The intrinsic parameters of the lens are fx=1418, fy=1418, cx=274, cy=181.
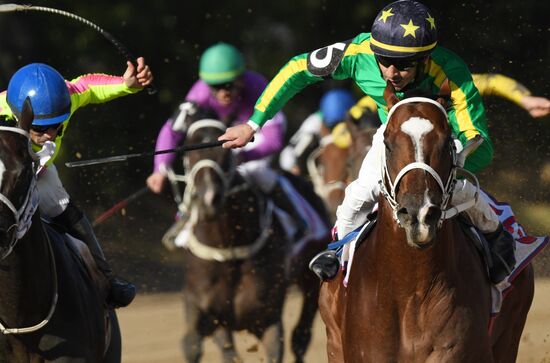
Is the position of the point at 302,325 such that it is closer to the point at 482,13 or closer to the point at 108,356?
the point at 108,356

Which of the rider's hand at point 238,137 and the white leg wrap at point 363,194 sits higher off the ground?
the rider's hand at point 238,137

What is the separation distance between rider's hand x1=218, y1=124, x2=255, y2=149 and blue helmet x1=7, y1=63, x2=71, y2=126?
0.86m

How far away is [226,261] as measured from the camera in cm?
1136

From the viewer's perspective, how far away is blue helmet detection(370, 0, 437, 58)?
7020 millimetres

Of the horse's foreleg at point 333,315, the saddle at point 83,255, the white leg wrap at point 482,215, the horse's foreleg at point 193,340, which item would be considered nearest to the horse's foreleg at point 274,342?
the horse's foreleg at point 193,340

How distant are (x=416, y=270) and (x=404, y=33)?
3.91ft

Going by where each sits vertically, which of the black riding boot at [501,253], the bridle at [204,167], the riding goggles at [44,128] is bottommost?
the bridle at [204,167]

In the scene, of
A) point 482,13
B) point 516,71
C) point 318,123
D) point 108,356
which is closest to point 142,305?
point 318,123

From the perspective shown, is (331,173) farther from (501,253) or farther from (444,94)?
(444,94)

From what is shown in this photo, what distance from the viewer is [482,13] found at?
20219 millimetres

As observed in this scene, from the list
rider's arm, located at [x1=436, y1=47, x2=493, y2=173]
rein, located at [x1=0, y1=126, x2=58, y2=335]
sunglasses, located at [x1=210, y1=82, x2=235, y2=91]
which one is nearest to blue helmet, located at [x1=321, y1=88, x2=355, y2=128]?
sunglasses, located at [x1=210, y1=82, x2=235, y2=91]

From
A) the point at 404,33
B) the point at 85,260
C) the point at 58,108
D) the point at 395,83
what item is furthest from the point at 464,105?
the point at 85,260

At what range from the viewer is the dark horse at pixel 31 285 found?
21.5 ft

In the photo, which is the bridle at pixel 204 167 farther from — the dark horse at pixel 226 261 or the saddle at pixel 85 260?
the saddle at pixel 85 260
